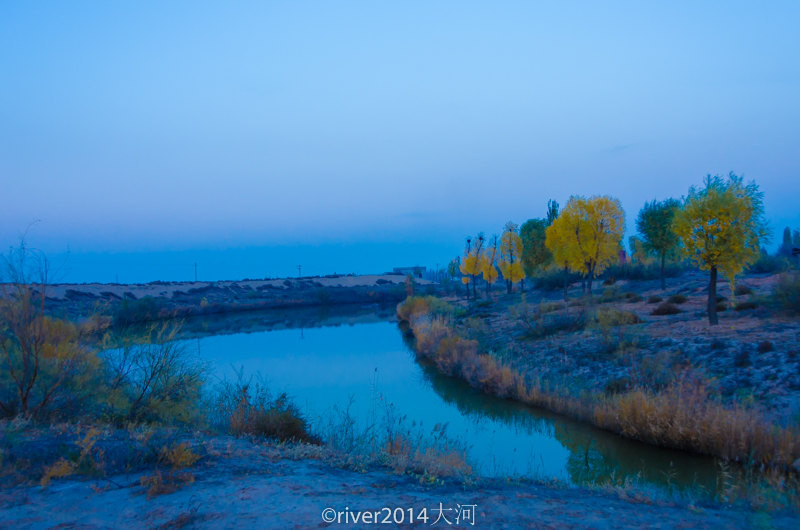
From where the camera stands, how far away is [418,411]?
47.0 feet

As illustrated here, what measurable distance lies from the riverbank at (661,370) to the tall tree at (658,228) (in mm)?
6561

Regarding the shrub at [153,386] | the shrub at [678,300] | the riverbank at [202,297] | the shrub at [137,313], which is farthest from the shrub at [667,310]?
the riverbank at [202,297]

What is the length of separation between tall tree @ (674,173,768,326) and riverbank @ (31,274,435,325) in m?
38.9

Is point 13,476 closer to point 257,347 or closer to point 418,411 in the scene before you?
point 418,411

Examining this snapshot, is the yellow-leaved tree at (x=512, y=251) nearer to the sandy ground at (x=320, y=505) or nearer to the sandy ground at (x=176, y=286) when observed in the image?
the sandy ground at (x=320, y=505)

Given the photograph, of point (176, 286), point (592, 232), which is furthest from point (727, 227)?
point (176, 286)

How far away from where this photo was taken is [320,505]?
4.94 meters

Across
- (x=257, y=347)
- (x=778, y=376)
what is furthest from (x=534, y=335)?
(x=257, y=347)

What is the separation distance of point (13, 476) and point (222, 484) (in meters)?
2.21

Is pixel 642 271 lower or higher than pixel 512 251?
lower

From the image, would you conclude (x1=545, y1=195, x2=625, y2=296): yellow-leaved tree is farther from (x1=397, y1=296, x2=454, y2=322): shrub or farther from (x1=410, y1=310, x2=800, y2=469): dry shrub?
(x1=410, y1=310, x2=800, y2=469): dry shrub

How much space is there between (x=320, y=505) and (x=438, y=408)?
1021cm

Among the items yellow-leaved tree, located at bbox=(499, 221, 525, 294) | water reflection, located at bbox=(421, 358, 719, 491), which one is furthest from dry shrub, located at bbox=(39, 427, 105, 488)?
yellow-leaved tree, located at bbox=(499, 221, 525, 294)

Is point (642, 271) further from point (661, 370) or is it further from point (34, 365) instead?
point (34, 365)
